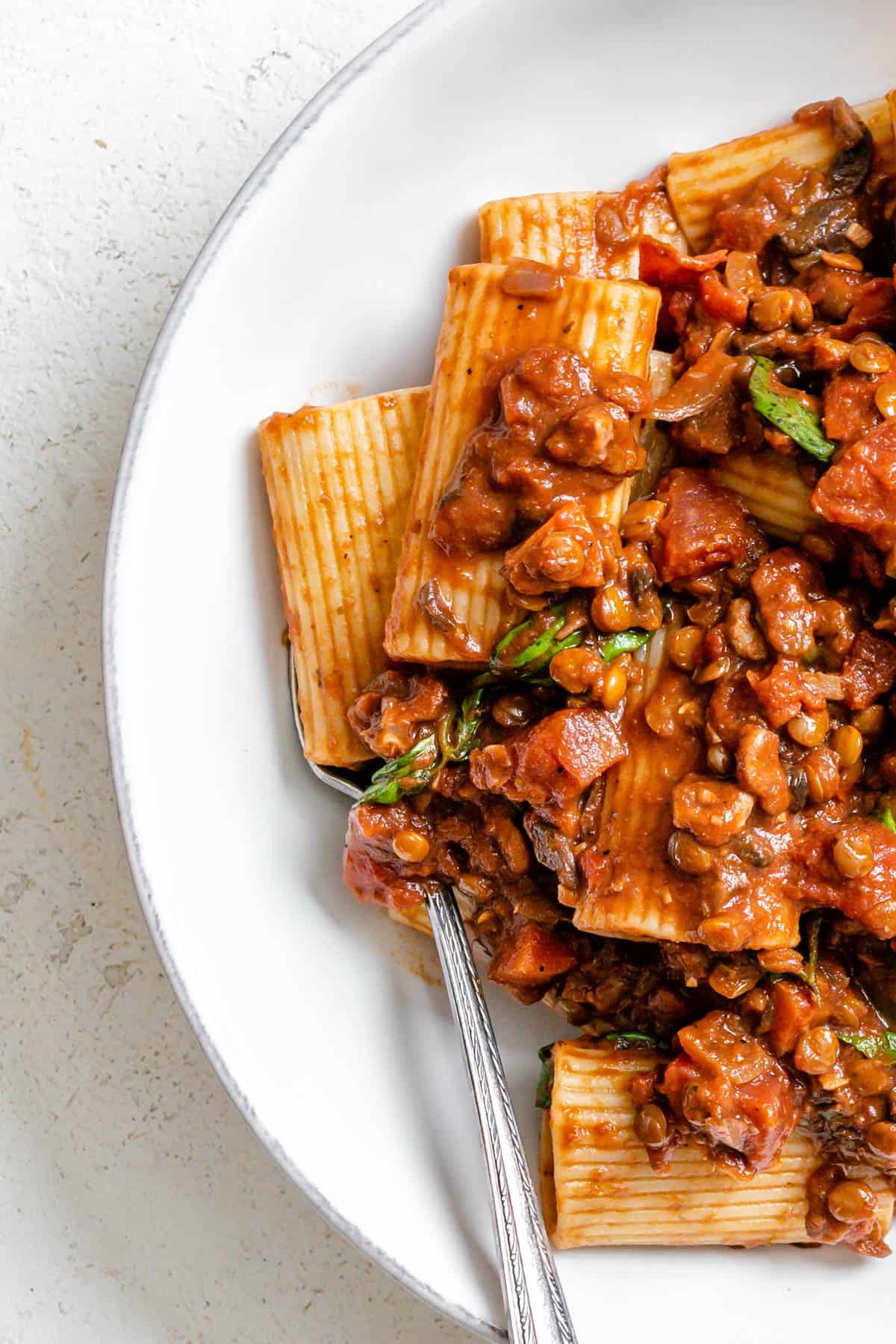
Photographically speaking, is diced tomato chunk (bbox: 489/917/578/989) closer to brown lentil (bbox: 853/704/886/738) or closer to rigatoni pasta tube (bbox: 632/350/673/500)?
brown lentil (bbox: 853/704/886/738)

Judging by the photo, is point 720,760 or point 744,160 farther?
point 744,160

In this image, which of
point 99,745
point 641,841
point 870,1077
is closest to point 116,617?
point 99,745

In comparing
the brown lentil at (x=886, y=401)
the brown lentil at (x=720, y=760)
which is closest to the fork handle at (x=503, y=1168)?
the brown lentil at (x=720, y=760)

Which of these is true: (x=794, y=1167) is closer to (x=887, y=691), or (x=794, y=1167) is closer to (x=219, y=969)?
(x=887, y=691)

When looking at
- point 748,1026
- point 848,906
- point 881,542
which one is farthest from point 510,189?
point 748,1026

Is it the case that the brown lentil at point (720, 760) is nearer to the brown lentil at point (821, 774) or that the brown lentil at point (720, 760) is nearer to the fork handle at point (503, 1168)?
the brown lentil at point (821, 774)

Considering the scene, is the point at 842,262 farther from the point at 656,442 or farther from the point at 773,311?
the point at 656,442
